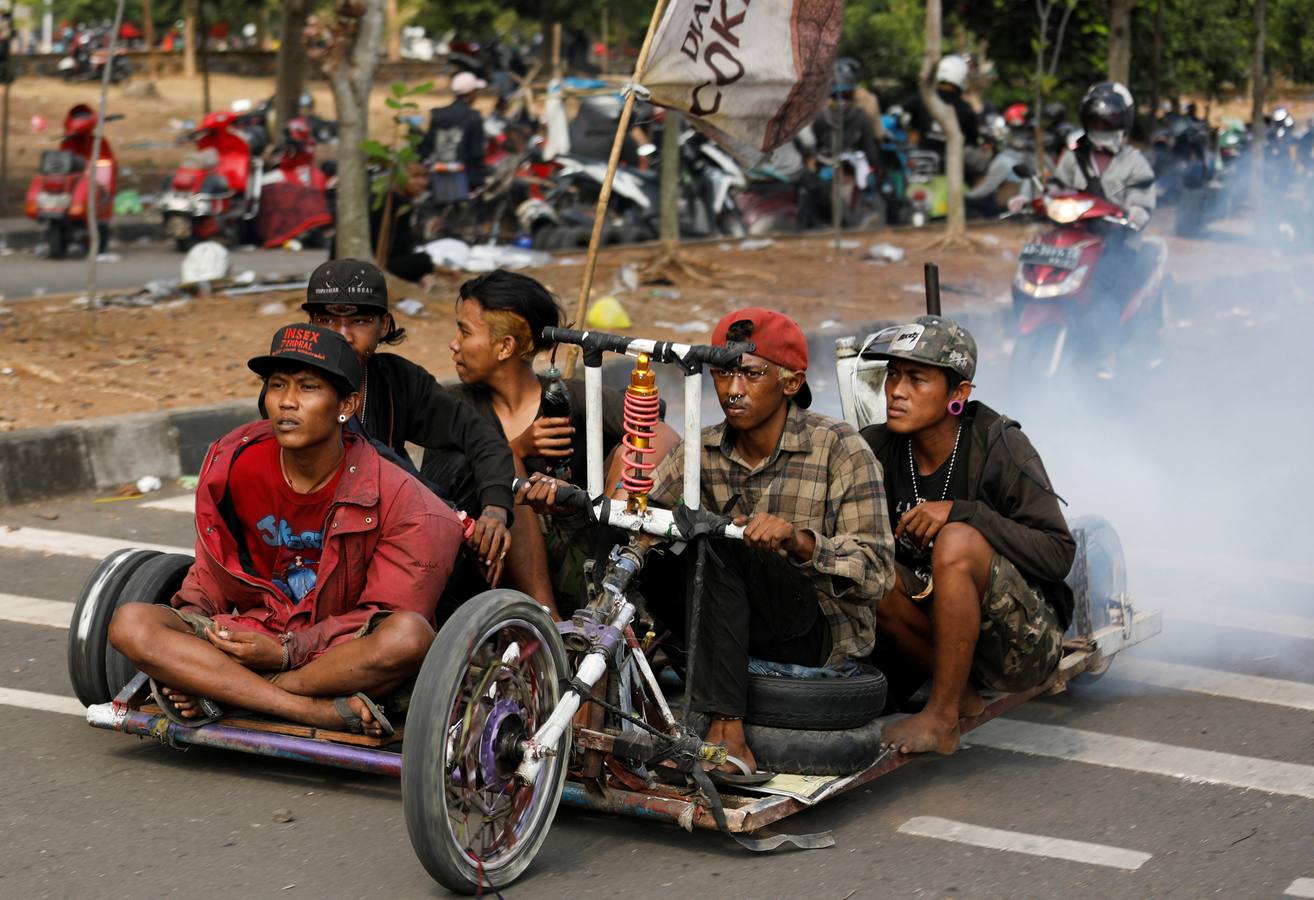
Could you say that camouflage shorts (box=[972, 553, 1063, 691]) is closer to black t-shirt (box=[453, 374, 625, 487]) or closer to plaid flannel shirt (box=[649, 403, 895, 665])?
plaid flannel shirt (box=[649, 403, 895, 665])

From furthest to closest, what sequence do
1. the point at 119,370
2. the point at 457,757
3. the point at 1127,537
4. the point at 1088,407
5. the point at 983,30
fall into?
1. the point at 983,30
2. the point at 1088,407
3. the point at 119,370
4. the point at 1127,537
5. the point at 457,757

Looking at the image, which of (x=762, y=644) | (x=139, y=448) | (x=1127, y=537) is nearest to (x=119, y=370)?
(x=139, y=448)

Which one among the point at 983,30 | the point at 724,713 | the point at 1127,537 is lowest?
the point at 1127,537

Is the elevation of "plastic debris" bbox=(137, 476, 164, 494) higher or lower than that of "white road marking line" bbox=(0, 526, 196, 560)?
lower

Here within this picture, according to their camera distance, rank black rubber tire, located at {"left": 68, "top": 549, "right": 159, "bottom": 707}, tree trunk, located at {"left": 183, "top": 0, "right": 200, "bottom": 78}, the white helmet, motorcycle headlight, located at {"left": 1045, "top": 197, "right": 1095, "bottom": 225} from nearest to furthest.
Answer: black rubber tire, located at {"left": 68, "top": 549, "right": 159, "bottom": 707} → motorcycle headlight, located at {"left": 1045, "top": 197, "right": 1095, "bottom": 225} → the white helmet → tree trunk, located at {"left": 183, "top": 0, "right": 200, "bottom": 78}

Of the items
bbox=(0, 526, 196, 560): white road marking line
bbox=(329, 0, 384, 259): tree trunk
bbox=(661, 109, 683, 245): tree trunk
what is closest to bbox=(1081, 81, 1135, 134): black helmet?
bbox=(329, 0, 384, 259): tree trunk

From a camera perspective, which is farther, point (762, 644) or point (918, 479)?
point (918, 479)

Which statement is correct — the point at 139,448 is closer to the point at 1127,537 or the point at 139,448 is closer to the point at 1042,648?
the point at 1127,537

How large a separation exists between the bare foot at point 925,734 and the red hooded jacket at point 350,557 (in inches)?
48.7

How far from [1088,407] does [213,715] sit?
22.8ft

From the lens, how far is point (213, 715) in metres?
4.45

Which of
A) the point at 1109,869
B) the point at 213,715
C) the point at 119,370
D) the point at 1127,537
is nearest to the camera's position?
the point at 1109,869

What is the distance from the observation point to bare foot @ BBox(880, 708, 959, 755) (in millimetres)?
4543

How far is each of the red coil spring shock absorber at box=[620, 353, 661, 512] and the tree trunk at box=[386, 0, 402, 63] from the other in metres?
41.0
